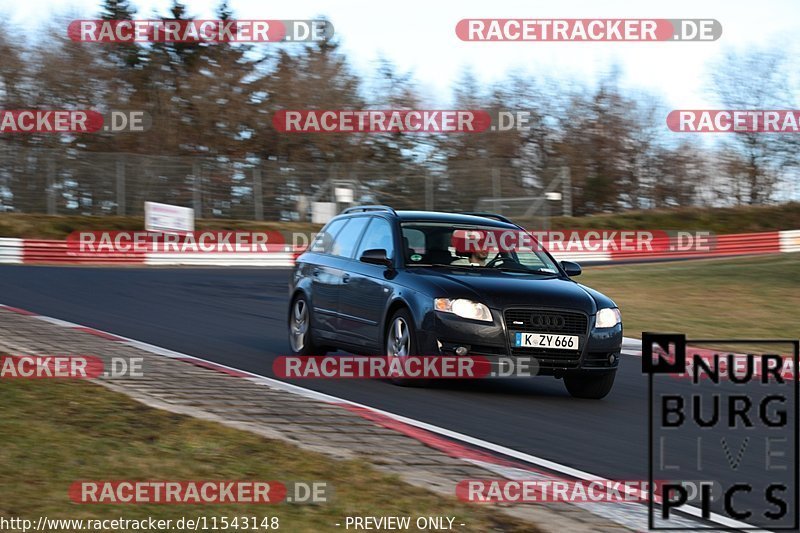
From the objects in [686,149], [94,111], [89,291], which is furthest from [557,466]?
[686,149]

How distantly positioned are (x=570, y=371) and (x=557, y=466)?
2.92 m

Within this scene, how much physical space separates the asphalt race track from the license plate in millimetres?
466

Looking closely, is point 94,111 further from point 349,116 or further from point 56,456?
point 56,456

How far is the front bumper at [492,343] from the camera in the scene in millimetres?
9602

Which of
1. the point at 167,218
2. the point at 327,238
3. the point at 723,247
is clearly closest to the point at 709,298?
the point at 327,238

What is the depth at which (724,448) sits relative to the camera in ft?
25.7

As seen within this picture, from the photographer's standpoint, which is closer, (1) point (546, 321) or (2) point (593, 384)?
(1) point (546, 321)

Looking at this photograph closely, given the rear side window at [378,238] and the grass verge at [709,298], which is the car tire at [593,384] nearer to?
the rear side window at [378,238]

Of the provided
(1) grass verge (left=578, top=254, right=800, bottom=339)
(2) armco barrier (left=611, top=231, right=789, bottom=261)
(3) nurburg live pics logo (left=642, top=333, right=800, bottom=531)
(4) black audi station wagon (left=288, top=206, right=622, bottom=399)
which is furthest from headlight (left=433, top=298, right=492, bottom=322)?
(2) armco barrier (left=611, top=231, right=789, bottom=261)

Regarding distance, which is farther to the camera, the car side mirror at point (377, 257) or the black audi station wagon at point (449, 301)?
the car side mirror at point (377, 257)

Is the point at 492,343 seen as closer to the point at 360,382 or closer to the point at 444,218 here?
the point at 360,382

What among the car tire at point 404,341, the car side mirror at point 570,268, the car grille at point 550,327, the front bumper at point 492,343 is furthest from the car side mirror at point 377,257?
the car side mirror at point 570,268

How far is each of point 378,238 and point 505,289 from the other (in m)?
1.76

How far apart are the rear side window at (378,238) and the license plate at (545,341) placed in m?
1.67
